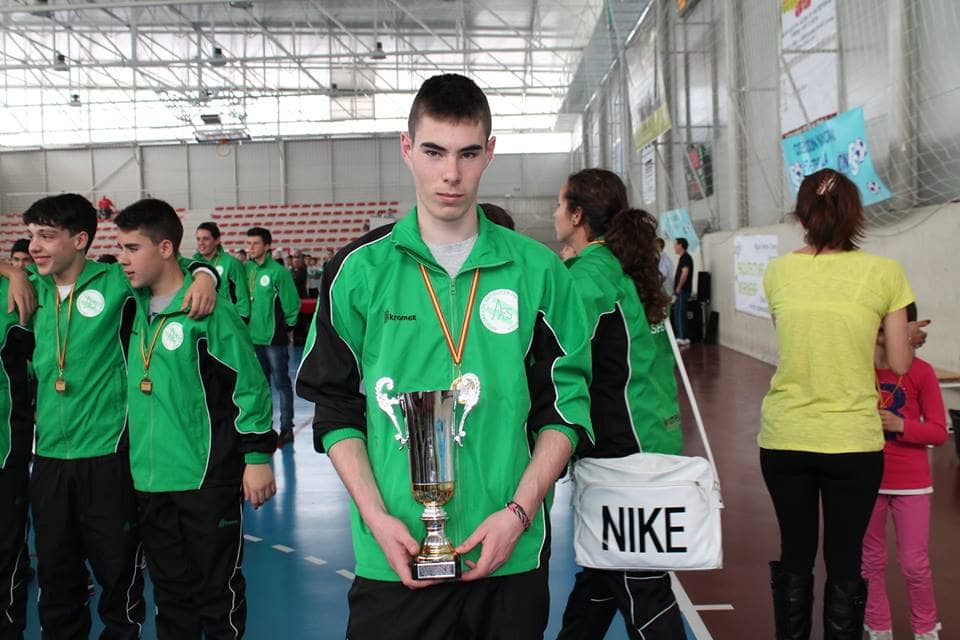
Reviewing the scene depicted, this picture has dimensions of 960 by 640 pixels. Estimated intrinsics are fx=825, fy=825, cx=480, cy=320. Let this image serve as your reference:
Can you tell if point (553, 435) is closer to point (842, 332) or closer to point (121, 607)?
point (842, 332)

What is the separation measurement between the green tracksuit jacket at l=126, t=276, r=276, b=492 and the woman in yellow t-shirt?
1667mm

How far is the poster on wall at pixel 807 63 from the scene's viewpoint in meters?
8.34

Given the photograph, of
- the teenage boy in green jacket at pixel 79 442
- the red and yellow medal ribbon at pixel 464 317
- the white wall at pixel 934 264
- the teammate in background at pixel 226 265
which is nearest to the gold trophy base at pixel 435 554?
the red and yellow medal ribbon at pixel 464 317

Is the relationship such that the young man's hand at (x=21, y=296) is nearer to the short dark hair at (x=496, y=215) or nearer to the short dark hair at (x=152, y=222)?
the short dark hair at (x=152, y=222)

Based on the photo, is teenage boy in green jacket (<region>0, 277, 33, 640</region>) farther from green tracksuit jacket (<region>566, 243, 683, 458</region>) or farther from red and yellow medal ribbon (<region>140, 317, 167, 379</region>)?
green tracksuit jacket (<region>566, 243, 683, 458</region>)

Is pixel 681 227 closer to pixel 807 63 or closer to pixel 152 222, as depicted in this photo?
pixel 807 63

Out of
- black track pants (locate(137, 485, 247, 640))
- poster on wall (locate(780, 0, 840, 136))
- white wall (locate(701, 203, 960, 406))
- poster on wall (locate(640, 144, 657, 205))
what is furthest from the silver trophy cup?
poster on wall (locate(640, 144, 657, 205))

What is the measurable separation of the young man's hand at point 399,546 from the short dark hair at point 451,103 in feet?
2.44

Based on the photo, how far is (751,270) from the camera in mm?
10992

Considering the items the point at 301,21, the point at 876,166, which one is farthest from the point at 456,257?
the point at 301,21

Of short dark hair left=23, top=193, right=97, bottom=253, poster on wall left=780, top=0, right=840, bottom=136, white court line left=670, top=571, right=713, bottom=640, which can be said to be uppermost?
poster on wall left=780, top=0, right=840, bottom=136

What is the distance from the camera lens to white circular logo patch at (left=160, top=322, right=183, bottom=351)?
8.98ft

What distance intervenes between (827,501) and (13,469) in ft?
8.85

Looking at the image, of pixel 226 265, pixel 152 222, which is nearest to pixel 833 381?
pixel 152 222
